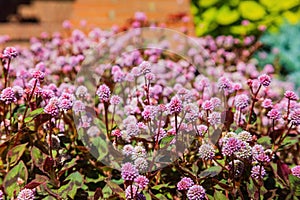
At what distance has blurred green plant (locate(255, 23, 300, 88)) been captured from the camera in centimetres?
372

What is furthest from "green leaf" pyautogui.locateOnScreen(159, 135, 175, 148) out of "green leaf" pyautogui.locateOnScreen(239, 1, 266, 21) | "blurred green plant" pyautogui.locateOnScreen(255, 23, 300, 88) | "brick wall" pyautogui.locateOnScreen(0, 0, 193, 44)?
"brick wall" pyautogui.locateOnScreen(0, 0, 193, 44)

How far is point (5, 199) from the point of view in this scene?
1.53m

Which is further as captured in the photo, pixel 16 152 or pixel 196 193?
pixel 16 152

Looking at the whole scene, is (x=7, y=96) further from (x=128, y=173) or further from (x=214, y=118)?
(x=214, y=118)

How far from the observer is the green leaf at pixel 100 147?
158cm

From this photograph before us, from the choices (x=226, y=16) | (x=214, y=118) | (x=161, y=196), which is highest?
(x=226, y=16)

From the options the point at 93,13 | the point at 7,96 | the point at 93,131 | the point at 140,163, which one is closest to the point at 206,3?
the point at 93,13

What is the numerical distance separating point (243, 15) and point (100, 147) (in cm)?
285

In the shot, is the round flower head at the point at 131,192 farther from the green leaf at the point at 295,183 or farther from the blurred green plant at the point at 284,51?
the blurred green plant at the point at 284,51

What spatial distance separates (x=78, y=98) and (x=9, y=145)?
283 millimetres

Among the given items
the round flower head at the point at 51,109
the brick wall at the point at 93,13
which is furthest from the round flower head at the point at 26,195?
the brick wall at the point at 93,13

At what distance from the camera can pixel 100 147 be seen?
160 centimetres

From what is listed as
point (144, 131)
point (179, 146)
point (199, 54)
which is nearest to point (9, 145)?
point (144, 131)

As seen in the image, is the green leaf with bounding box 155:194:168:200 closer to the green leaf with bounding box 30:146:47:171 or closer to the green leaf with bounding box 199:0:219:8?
the green leaf with bounding box 30:146:47:171
